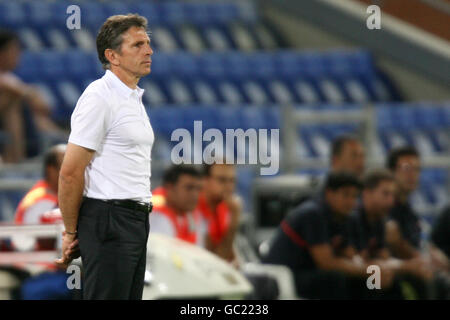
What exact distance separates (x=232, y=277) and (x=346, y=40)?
→ 7.86m

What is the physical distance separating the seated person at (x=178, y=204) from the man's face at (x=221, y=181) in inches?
10.6

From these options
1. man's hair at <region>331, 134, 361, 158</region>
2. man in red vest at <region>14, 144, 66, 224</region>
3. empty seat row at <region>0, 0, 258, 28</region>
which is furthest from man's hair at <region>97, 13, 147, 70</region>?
empty seat row at <region>0, 0, 258, 28</region>

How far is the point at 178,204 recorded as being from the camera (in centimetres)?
631

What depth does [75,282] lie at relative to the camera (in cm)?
498

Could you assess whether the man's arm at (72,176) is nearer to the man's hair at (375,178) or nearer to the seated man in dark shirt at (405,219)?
the man's hair at (375,178)

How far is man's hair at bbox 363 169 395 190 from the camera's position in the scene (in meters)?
6.97

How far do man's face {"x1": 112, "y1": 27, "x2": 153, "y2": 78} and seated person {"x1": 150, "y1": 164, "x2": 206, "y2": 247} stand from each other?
2557 millimetres

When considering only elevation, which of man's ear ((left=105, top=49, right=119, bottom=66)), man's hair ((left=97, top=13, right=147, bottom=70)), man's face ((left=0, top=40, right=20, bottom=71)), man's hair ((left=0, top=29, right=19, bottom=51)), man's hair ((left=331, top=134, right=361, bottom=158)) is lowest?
man's hair ((left=331, top=134, right=361, bottom=158))

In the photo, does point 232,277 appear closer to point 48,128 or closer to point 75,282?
point 75,282

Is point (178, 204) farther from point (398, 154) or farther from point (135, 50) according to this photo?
point (135, 50)

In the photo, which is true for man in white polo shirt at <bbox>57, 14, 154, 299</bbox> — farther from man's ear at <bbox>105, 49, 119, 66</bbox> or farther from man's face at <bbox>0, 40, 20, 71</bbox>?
man's face at <bbox>0, 40, 20, 71</bbox>

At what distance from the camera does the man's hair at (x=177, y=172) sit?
20.6ft

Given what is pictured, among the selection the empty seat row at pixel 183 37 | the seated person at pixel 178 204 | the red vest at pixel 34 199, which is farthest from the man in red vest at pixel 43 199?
the empty seat row at pixel 183 37
